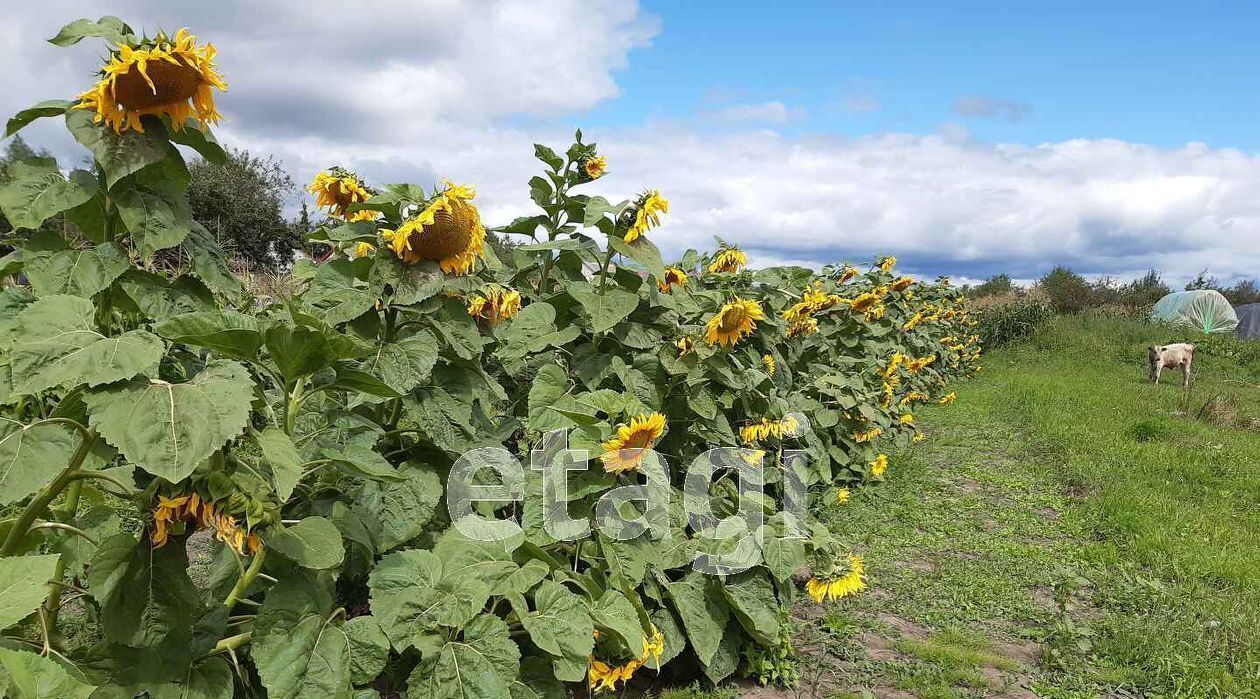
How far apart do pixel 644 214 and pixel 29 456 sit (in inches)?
67.5

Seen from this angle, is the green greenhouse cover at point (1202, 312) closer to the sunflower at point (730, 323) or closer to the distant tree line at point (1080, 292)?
the distant tree line at point (1080, 292)

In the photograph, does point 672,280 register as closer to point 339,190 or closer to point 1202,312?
point 339,190

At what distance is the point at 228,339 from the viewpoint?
1322 mm

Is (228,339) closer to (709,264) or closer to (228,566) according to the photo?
Result: (228,566)

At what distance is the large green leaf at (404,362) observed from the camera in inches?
64.6

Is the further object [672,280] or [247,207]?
[247,207]

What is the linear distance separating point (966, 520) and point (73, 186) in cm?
→ 554

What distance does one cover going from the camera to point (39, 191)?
147 centimetres

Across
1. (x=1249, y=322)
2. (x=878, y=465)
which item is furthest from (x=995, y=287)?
(x=878, y=465)

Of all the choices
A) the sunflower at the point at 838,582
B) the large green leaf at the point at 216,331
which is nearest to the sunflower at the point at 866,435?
the sunflower at the point at 838,582

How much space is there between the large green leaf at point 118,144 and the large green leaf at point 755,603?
7.22 feet

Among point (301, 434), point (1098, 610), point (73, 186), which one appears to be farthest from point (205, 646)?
point (1098, 610)

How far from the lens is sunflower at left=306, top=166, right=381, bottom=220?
220cm

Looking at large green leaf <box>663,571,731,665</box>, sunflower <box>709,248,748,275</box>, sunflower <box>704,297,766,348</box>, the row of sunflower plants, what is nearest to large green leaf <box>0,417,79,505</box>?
the row of sunflower plants
